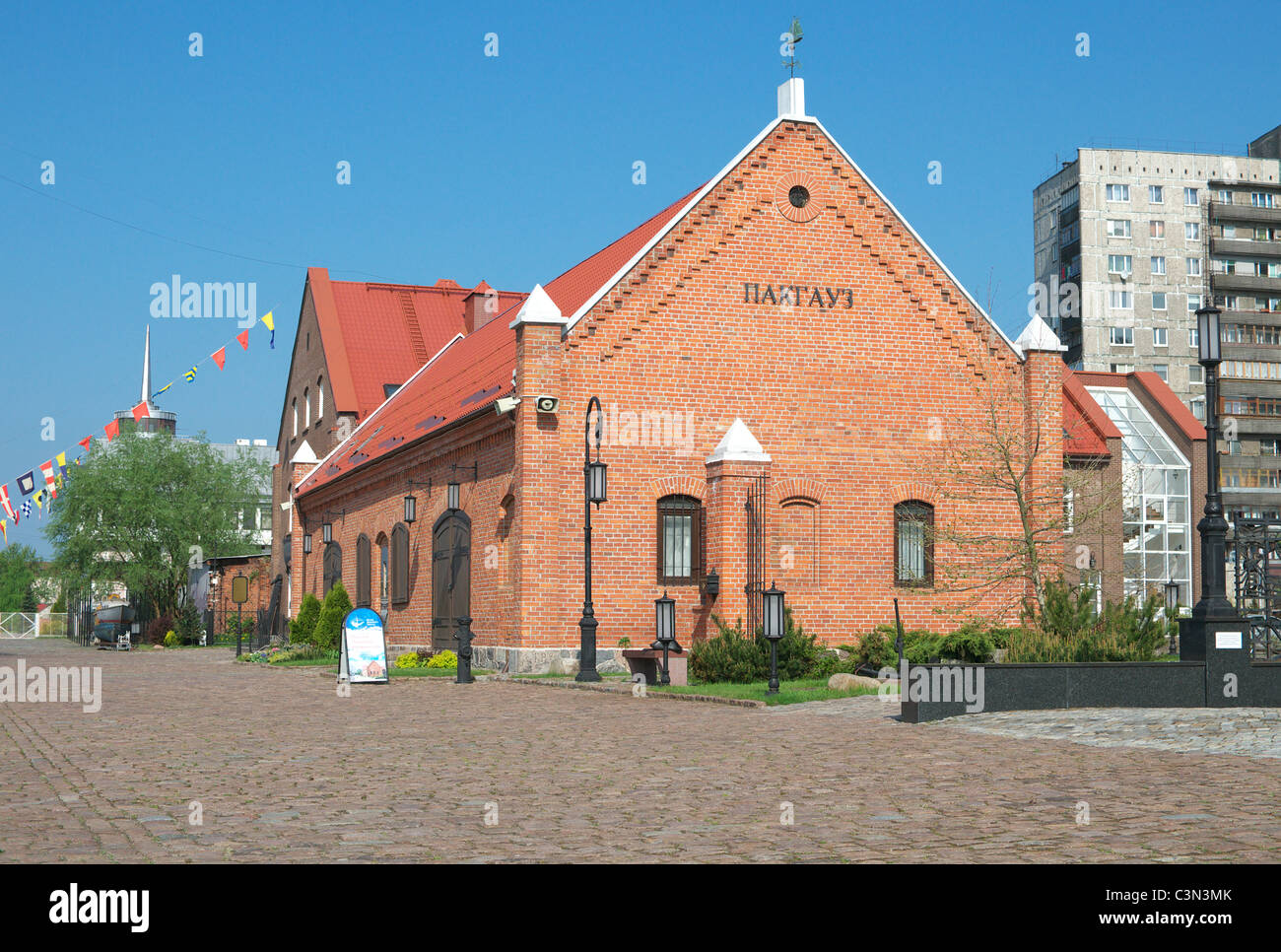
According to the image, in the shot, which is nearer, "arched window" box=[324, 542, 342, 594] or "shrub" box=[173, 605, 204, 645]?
"arched window" box=[324, 542, 342, 594]

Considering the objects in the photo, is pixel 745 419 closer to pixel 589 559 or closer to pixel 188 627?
pixel 589 559

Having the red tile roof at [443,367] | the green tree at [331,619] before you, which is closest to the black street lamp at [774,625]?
the red tile roof at [443,367]

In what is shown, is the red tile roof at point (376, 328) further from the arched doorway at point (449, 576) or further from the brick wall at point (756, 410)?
the brick wall at point (756, 410)

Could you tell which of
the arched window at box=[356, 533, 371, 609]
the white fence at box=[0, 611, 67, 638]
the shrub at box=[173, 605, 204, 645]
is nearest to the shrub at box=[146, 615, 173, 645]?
the shrub at box=[173, 605, 204, 645]

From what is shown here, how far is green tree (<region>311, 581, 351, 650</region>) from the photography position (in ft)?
105

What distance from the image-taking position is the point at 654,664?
21.7m

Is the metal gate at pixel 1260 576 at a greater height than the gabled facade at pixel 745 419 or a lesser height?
lesser

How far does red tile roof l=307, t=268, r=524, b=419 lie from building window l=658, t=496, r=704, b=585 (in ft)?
62.0

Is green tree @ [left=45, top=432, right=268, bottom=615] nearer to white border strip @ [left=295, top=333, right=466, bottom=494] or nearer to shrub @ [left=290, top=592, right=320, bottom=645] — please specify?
white border strip @ [left=295, top=333, right=466, bottom=494]

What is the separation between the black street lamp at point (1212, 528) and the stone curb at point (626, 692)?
5.34m

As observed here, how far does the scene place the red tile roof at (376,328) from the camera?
41.4 meters

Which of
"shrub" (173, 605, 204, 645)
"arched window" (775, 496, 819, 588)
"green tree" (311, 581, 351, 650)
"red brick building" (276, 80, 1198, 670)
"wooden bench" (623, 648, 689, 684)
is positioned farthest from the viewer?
"shrub" (173, 605, 204, 645)

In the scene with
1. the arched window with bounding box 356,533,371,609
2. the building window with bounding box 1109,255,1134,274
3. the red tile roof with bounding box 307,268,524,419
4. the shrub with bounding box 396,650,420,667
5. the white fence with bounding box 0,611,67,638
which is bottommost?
the white fence with bounding box 0,611,67,638

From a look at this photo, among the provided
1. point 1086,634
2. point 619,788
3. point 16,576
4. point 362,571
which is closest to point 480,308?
point 362,571
